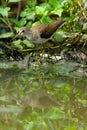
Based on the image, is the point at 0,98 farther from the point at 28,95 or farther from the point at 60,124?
the point at 60,124

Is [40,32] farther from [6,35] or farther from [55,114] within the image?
[55,114]

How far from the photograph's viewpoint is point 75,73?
20.0 feet

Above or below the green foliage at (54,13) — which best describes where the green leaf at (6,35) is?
below

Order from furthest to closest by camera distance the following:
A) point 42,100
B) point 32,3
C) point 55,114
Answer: point 32,3
point 42,100
point 55,114

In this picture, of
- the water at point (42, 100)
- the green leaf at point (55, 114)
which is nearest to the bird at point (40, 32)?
the water at point (42, 100)

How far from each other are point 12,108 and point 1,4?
285 cm

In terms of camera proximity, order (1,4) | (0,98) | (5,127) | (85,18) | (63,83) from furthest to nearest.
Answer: (1,4)
(85,18)
(63,83)
(0,98)
(5,127)

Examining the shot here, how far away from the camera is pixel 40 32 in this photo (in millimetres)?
6254

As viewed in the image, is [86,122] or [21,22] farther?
[21,22]

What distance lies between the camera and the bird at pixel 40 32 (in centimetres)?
612

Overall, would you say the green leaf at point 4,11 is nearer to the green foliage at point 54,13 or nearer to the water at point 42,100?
the green foliage at point 54,13

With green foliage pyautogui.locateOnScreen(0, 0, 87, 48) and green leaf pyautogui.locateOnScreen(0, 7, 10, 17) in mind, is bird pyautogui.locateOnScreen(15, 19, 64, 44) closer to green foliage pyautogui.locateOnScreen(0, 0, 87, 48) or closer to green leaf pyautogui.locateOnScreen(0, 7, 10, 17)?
green foliage pyautogui.locateOnScreen(0, 0, 87, 48)

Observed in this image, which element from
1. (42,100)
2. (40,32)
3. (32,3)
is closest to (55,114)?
(42,100)

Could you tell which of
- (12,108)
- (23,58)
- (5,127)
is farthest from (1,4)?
(5,127)
